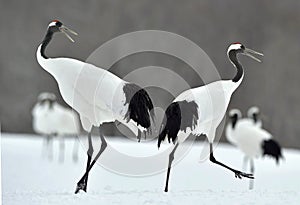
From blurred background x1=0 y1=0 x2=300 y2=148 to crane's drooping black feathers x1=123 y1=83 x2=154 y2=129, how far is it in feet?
9.94

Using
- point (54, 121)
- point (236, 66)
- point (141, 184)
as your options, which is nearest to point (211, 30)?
point (54, 121)

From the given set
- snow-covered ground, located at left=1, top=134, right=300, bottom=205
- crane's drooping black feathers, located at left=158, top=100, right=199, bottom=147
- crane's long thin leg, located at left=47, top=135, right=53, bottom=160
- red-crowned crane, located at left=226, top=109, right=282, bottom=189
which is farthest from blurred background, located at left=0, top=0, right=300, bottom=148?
crane's drooping black feathers, located at left=158, top=100, right=199, bottom=147

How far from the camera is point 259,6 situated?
18.3ft

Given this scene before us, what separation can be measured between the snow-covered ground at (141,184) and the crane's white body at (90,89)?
342mm

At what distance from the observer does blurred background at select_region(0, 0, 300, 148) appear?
5246 mm

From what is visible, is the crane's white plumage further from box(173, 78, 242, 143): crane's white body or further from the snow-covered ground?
box(173, 78, 242, 143): crane's white body

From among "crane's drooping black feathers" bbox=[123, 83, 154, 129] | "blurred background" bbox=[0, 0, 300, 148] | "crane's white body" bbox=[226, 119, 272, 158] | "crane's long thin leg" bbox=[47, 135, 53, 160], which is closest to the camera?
"crane's drooping black feathers" bbox=[123, 83, 154, 129]

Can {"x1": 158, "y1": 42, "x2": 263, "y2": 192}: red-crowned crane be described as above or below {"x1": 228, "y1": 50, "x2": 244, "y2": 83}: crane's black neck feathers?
below

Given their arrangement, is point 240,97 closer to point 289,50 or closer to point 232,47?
point 289,50

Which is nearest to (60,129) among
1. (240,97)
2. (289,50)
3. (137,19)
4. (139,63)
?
(139,63)

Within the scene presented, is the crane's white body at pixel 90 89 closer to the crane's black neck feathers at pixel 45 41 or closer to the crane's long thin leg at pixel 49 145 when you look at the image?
the crane's black neck feathers at pixel 45 41

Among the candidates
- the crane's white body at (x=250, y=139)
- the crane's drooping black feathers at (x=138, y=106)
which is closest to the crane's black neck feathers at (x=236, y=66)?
the crane's drooping black feathers at (x=138, y=106)

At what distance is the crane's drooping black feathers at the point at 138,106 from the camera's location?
2.01 meters

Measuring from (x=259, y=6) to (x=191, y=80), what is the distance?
1304 millimetres
